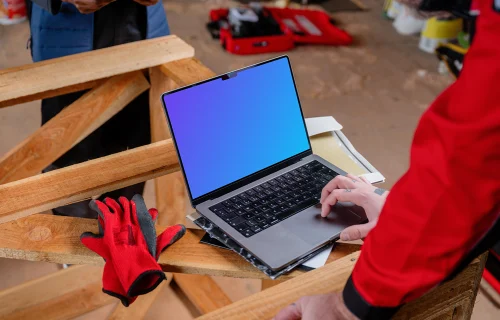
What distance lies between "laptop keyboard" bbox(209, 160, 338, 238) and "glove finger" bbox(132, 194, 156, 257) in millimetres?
113

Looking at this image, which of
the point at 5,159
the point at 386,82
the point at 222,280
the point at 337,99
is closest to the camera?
the point at 5,159

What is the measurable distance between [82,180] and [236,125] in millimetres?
310

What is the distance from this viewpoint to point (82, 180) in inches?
42.1

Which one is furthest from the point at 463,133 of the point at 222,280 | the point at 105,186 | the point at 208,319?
the point at 222,280

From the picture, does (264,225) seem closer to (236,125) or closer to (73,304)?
(236,125)

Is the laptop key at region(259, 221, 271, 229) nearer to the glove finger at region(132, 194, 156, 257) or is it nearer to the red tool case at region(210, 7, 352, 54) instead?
the glove finger at region(132, 194, 156, 257)

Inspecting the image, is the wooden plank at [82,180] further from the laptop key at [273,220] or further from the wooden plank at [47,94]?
the wooden plank at [47,94]

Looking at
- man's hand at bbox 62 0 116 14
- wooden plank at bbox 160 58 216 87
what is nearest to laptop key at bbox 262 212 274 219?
wooden plank at bbox 160 58 216 87

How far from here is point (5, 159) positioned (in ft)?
5.00

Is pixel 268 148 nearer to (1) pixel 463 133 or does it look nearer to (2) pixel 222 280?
(1) pixel 463 133

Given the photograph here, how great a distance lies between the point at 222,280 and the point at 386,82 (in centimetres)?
184

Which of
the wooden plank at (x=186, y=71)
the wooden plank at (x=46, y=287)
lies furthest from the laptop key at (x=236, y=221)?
the wooden plank at (x=46, y=287)

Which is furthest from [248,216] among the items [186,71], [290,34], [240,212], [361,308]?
[290,34]

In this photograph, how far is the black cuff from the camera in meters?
0.69
